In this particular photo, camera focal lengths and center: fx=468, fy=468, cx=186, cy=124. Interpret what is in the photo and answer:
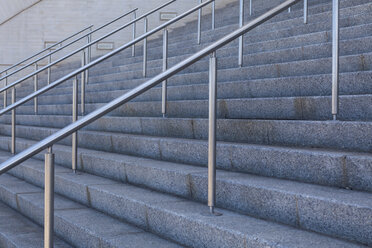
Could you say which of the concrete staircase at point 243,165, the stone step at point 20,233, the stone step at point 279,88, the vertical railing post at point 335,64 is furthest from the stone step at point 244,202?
the stone step at point 279,88

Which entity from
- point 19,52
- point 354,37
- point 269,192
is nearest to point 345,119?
point 269,192

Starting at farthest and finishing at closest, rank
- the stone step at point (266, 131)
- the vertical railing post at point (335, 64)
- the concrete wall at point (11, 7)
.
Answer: the concrete wall at point (11, 7), the vertical railing post at point (335, 64), the stone step at point (266, 131)

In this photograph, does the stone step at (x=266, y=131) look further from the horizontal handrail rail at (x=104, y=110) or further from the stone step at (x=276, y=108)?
the horizontal handrail rail at (x=104, y=110)

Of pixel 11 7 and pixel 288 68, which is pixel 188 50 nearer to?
pixel 288 68

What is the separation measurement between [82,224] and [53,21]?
8.32 meters

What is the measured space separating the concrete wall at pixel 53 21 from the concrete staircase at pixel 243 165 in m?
5.74

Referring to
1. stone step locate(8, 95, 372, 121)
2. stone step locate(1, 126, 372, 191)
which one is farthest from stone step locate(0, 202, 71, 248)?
stone step locate(8, 95, 372, 121)

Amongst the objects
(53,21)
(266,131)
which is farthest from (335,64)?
(53,21)

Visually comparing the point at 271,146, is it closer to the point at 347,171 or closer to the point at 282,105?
the point at 282,105

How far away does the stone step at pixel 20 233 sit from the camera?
282 centimetres

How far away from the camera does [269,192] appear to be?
217cm

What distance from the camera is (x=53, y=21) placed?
10.2 m

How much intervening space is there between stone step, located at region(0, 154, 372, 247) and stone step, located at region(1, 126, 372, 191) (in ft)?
0.30

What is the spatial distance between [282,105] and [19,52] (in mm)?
8289
